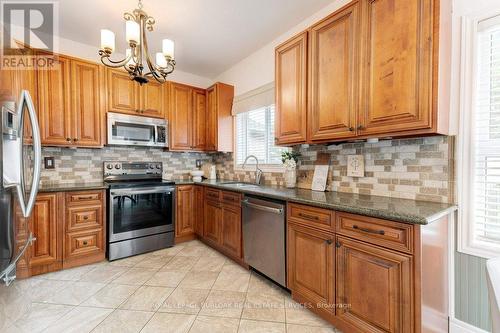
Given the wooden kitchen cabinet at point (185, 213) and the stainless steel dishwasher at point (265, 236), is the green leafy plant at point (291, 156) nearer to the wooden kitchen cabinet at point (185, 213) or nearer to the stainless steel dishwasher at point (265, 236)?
the stainless steel dishwasher at point (265, 236)

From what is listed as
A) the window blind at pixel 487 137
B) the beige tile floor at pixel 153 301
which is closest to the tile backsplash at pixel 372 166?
the window blind at pixel 487 137

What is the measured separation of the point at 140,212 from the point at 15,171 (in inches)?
74.8

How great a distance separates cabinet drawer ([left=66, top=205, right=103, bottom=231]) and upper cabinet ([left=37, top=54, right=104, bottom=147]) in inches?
31.0

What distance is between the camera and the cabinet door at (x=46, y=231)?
7.59 feet

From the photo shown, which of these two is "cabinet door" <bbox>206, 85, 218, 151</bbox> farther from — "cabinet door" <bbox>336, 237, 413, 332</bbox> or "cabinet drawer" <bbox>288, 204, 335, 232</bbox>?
"cabinet door" <bbox>336, 237, 413, 332</bbox>

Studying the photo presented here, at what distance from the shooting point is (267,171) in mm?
3033

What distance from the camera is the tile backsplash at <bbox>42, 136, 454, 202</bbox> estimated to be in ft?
5.13

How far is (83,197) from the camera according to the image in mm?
2566

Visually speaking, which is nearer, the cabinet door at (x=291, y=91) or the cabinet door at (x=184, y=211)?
the cabinet door at (x=291, y=91)

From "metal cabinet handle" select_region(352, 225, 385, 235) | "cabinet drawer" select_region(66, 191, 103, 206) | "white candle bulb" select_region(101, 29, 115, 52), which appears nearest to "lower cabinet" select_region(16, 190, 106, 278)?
"cabinet drawer" select_region(66, 191, 103, 206)

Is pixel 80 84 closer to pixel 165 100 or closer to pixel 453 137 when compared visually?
pixel 165 100

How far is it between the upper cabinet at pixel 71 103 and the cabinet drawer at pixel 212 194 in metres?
1.49

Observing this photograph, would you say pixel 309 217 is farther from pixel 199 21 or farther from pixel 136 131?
pixel 136 131

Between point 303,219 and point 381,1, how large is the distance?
1659 mm
